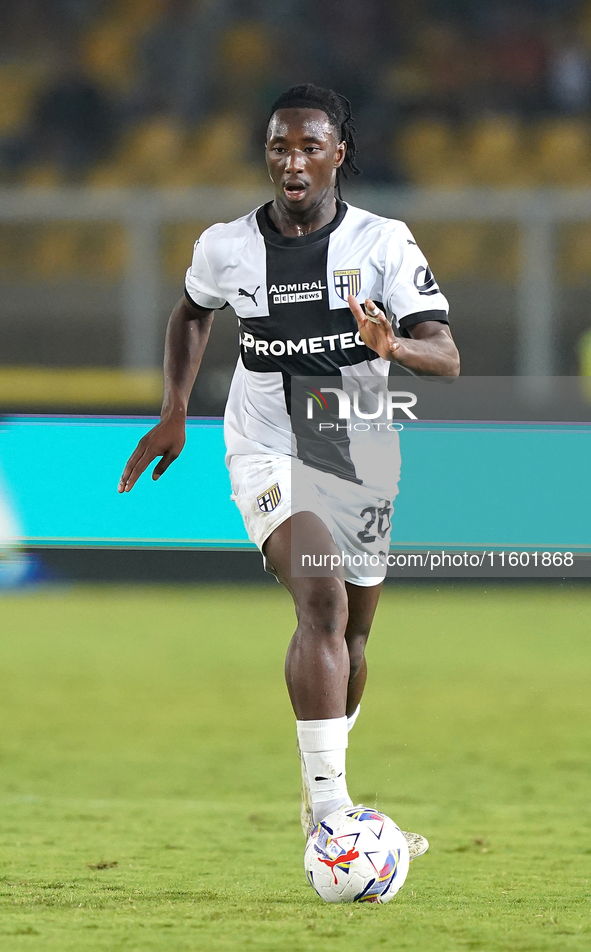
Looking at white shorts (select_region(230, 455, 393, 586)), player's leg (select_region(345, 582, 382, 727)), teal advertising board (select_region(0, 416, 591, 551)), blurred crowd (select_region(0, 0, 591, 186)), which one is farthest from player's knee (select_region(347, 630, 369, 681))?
blurred crowd (select_region(0, 0, 591, 186))

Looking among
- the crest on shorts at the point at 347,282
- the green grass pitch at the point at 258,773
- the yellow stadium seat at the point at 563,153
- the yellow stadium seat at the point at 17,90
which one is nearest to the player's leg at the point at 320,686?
the green grass pitch at the point at 258,773

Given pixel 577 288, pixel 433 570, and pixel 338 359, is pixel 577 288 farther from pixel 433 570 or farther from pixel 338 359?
pixel 338 359

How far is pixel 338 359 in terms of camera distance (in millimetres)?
3561

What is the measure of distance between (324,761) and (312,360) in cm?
107

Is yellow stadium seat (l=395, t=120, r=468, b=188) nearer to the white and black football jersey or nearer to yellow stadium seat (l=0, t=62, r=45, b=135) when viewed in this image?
yellow stadium seat (l=0, t=62, r=45, b=135)

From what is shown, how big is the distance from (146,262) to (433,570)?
5.35 metres

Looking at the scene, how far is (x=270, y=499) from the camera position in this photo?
3.46 metres

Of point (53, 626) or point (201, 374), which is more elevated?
point (201, 374)

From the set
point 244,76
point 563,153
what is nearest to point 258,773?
point 563,153

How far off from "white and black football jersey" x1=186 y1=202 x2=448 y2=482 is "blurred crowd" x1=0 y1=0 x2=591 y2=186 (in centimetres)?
896

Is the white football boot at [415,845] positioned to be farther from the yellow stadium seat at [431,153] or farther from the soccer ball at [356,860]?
the yellow stadium seat at [431,153]

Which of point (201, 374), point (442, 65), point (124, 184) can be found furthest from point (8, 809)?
point (442, 65)

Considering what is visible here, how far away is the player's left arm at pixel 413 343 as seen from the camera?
3.13m

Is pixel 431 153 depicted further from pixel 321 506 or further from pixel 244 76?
pixel 321 506
